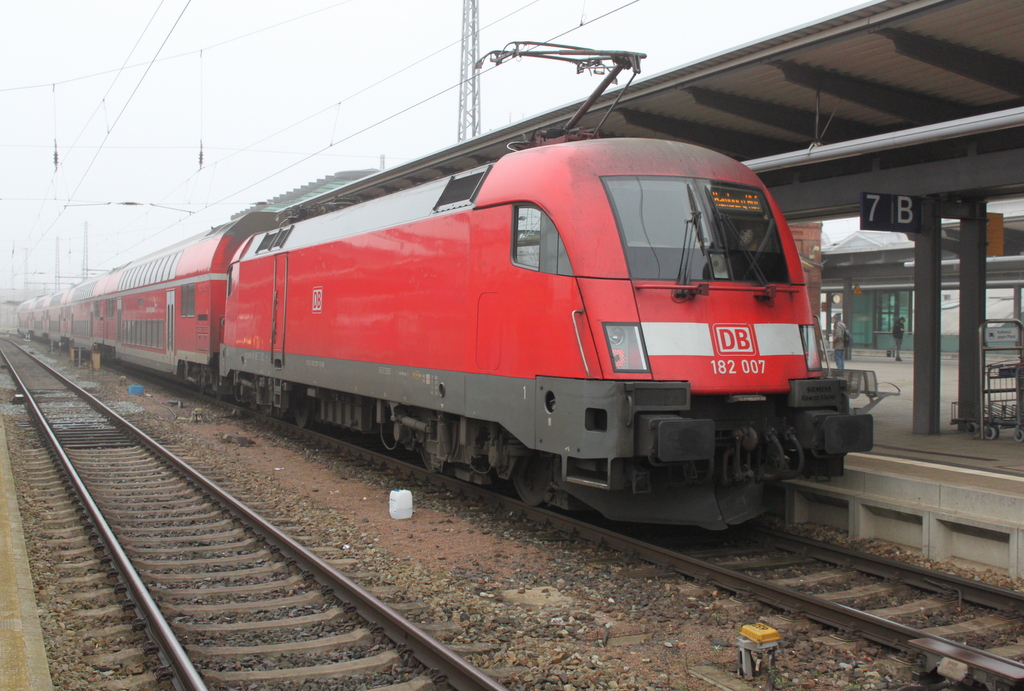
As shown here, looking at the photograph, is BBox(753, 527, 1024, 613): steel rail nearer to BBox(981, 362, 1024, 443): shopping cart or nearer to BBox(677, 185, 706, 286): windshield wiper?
BBox(677, 185, 706, 286): windshield wiper

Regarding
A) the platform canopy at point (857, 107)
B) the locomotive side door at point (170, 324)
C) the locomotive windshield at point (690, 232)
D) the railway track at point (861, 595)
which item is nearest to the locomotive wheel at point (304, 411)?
the platform canopy at point (857, 107)


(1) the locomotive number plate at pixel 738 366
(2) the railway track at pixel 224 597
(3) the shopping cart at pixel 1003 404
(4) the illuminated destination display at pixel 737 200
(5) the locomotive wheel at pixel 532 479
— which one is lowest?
(2) the railway track at pixel 224 597

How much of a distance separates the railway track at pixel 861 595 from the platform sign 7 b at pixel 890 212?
4478 mm

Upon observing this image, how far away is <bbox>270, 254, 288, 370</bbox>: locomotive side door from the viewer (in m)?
13.1

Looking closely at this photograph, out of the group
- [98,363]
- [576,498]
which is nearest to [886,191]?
[576,498]

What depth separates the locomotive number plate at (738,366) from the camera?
21.5 feet

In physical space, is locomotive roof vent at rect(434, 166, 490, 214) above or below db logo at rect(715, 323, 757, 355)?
above

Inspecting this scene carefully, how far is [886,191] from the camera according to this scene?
10.4 m

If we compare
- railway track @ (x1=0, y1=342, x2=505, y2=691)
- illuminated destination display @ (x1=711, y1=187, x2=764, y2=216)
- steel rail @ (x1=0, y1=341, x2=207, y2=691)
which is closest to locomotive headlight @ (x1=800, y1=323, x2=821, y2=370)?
illuminated destination display @ (x1=711, y1=187, x2=764, y2=216)

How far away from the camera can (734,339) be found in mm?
6688

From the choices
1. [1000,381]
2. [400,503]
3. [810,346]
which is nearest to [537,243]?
[810,346]

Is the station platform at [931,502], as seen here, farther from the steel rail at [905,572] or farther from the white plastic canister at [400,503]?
the white plastic canister at [400,503]

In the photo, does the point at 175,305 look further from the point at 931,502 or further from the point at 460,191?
the point at 931,502

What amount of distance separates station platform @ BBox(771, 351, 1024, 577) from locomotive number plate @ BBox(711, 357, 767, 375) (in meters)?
1.65
